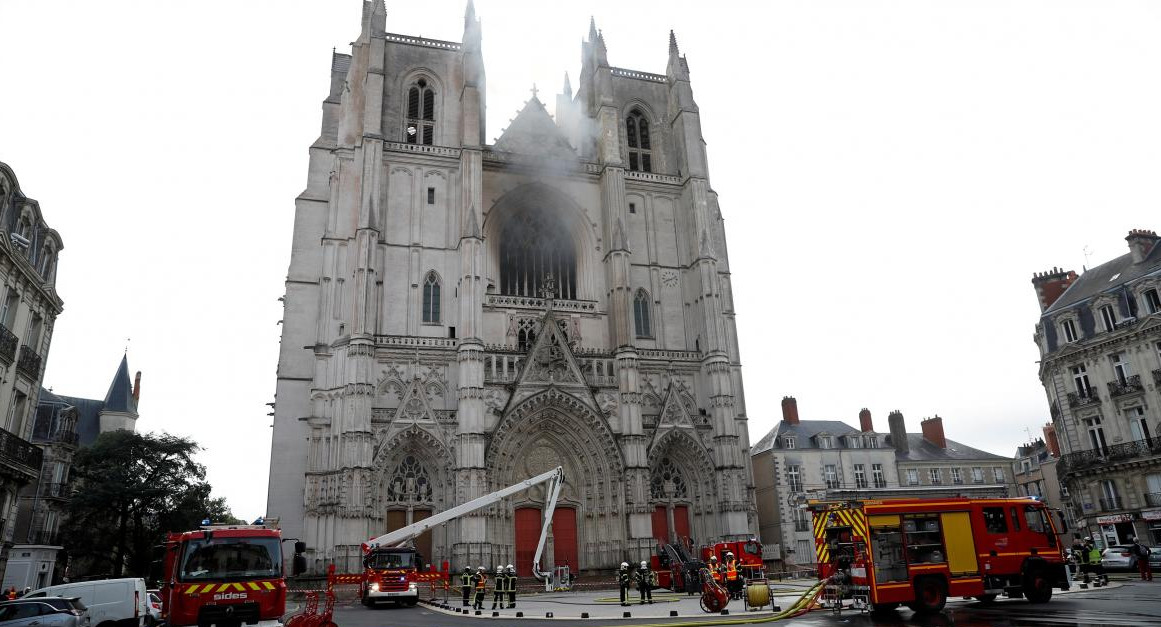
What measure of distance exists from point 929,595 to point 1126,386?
21261mm

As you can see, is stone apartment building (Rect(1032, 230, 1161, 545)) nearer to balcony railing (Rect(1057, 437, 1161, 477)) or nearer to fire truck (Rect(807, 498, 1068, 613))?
balcony railing (Rect(1057, 437, 1161, 477))

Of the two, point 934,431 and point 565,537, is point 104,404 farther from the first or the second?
point 934,431

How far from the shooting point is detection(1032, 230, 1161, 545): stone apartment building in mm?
→ 27875

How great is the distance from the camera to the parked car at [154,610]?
17.7m

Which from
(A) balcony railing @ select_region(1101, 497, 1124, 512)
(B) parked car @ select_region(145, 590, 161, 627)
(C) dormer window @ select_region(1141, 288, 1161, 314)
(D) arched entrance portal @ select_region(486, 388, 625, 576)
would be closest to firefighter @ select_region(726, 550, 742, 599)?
(D) arched entrance portal @ select_region(486, 388, 625, 576)

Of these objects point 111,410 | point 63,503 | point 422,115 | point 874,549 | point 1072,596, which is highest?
point 422,115

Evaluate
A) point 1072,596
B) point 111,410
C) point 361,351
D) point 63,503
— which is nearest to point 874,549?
point 1072,596

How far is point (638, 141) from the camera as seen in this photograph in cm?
3784

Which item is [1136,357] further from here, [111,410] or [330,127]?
[111,410]

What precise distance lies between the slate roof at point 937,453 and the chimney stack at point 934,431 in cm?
31

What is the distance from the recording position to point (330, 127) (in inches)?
1465

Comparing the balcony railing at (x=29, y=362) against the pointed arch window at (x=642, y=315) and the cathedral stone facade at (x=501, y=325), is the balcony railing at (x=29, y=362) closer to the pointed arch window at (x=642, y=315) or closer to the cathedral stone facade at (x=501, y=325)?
the cathedral stone facade at (x=501, y=325)

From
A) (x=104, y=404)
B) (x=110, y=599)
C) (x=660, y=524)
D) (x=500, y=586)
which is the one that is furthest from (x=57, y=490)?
(x=500, y=586)

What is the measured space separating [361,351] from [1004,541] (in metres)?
21.3
